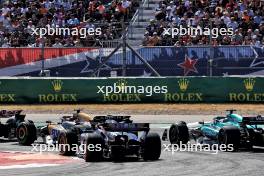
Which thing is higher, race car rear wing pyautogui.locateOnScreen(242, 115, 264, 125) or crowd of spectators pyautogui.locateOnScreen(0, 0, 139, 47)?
crowd of spectators pyautogui.locateOnScreen(0, 0, 139, 47)

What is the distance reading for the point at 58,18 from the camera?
1432 inches

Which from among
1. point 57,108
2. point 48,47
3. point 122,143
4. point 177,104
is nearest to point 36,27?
point 48,47

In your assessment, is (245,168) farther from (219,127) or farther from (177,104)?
(177,104)

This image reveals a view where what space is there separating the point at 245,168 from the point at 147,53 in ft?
54.8

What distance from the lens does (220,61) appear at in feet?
98.3

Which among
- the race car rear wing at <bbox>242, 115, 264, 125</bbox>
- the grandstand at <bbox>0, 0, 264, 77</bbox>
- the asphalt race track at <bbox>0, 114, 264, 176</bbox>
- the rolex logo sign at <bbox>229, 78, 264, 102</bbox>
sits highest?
the grandstand at <bbox>0, 0, 264, 77</bbox>

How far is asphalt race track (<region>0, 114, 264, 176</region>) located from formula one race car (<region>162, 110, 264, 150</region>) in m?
0.31

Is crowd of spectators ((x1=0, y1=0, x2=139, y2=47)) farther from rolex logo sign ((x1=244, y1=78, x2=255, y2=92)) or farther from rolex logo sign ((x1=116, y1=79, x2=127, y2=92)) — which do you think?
rolex logo sign ((x1=244, y1=78, x2=255, y2=92))

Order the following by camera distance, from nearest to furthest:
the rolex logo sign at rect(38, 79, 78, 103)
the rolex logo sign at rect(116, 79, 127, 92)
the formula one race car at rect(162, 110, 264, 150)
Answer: the formula one race car at rect(162, 110, 264, 150) → the rolex logo sign at rect(116, 79, 127, 92) → the rolex logo sign at rect(38, 79, 78, 103)

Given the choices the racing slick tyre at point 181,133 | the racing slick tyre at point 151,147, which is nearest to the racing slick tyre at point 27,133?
the racing slick tyre at point 181,133

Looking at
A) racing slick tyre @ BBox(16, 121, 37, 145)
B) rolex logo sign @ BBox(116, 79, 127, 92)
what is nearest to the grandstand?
rolex logo sign @ BBox(116, 79, 127, 92)

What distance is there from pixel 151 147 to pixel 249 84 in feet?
45.2

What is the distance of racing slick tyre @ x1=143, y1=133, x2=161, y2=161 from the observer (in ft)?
52.3

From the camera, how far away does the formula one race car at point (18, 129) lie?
19.5 metres
